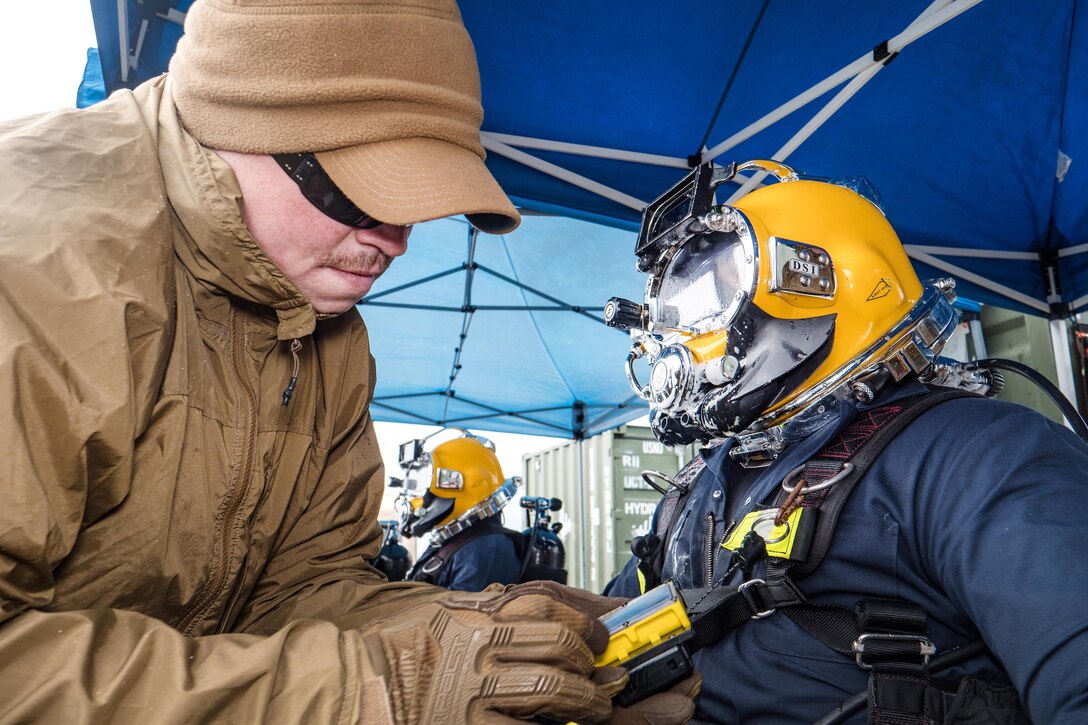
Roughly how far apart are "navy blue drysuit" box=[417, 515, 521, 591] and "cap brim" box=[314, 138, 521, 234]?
14.5ft

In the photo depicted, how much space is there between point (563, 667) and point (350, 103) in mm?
948

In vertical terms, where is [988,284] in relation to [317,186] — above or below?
above

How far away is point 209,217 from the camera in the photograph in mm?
1223

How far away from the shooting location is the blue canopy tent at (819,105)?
10.6 ft

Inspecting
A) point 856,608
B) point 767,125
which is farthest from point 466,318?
point 856,608

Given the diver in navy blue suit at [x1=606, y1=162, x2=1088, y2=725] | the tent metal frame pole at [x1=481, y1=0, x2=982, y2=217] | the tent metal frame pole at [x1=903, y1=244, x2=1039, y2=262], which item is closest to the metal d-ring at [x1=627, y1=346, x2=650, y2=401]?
the diver in navy blue suit at [x1=606, y1=162, x2=1088, y2=725]

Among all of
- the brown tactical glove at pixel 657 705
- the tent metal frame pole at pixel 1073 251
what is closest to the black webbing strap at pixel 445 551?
the tent metal frame pole at pixel 1073 251

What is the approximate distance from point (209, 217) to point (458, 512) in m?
5.15

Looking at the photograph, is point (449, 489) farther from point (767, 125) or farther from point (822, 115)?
point (822, 115)

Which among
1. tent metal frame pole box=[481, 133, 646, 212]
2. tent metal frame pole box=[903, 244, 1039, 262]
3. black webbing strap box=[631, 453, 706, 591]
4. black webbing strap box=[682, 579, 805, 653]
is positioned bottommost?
black webbing strap box=[682, 579, 805, 653]

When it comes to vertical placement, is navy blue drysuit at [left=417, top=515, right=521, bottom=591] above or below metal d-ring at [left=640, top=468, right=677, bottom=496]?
below

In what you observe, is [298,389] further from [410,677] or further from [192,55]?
[410,677]

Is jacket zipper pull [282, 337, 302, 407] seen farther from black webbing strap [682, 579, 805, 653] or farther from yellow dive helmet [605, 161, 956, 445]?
black webbing strap [682, 579, 805, 653]

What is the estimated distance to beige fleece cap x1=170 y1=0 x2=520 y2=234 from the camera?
118cm
